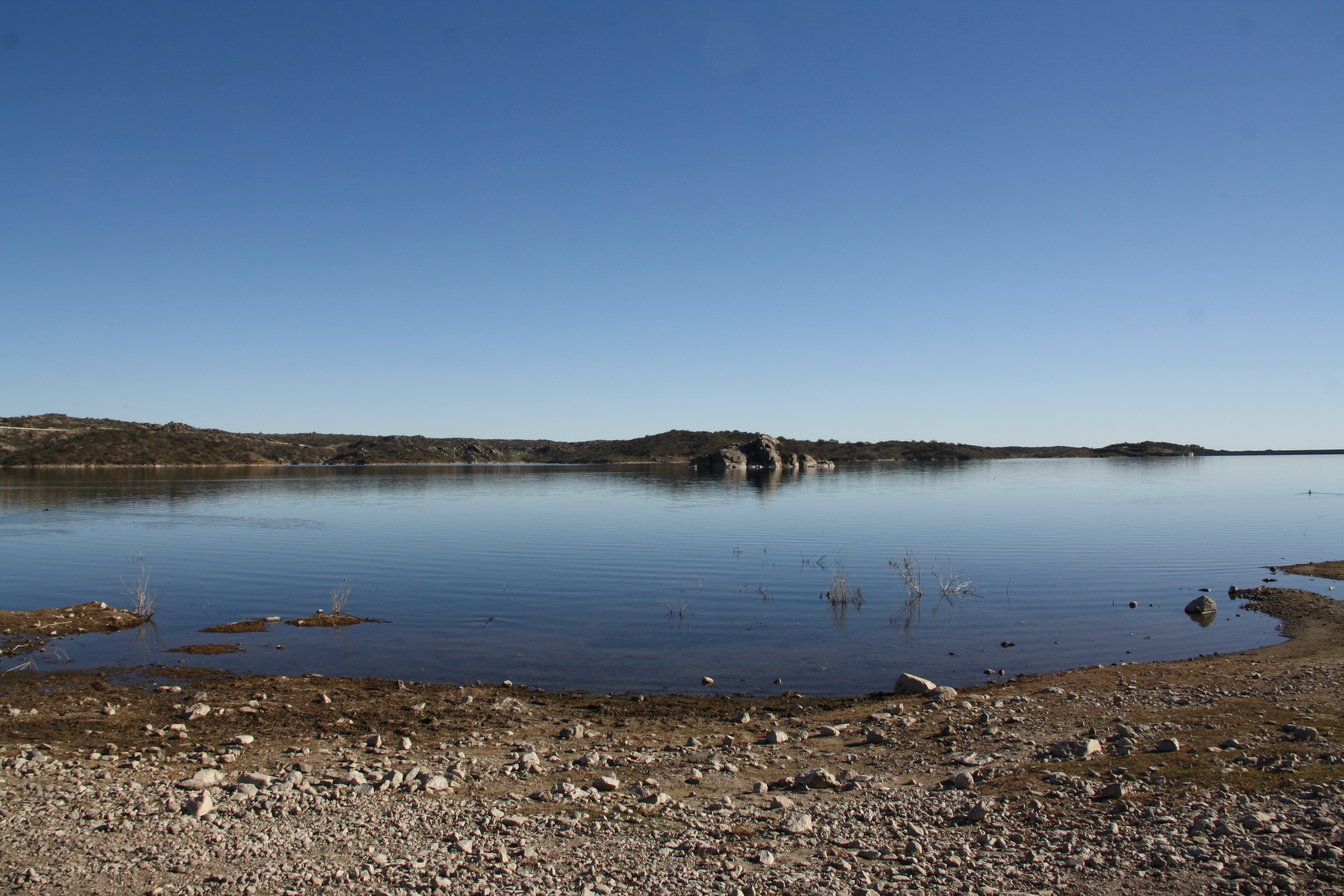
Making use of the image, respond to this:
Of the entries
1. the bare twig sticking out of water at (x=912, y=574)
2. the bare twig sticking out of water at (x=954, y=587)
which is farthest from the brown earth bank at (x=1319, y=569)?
the bare twig sticking out of water at (x=912, y=574)

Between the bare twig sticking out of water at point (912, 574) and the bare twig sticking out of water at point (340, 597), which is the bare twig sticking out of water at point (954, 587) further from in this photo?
the bare twig sticking out of water at point (340, 597)

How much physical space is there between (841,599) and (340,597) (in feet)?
46.3

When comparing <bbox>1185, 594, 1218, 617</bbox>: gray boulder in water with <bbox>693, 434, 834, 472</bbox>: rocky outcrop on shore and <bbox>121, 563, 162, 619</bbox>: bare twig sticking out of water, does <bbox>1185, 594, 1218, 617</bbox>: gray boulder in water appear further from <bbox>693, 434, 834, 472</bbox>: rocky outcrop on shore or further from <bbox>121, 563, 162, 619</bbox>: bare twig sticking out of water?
<bbox>693, 434, 834, 472</bbox>: rocky outcrop on shore

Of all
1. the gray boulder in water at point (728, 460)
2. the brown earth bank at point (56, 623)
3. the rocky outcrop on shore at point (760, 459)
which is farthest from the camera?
the rocky outcrop on shore at point (760, 459)

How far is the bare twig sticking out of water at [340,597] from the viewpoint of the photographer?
66.2 feet

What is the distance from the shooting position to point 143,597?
20.0m

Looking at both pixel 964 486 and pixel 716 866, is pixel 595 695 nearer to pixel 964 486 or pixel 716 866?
pixel 716 866

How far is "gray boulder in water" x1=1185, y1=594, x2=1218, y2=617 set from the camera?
20594mm

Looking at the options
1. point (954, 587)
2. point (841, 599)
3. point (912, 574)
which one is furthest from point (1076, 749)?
point (912, 574)

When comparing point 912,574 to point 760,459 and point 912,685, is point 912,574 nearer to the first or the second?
point 912,685

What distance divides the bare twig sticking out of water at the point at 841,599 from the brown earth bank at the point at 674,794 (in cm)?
789

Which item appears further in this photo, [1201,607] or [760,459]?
[760,459]

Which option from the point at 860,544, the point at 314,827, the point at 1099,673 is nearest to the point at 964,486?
→ the point at 860,544

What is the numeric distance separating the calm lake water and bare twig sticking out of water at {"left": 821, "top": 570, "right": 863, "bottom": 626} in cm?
19
